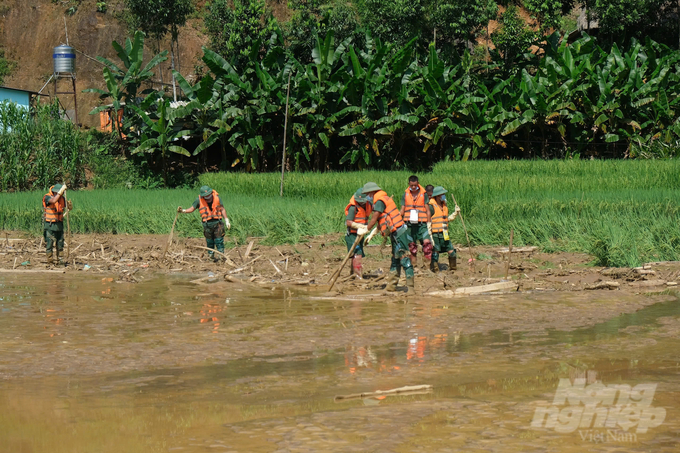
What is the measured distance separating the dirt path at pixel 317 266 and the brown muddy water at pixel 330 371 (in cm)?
89

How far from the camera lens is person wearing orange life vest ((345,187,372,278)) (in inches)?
462

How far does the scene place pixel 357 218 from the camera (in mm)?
11961

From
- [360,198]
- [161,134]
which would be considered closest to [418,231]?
[360,198]

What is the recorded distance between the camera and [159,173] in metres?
30.5

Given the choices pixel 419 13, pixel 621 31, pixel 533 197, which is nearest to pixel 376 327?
pixel 533 197

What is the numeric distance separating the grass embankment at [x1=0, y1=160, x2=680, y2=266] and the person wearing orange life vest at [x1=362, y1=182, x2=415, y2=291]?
3.71 meters

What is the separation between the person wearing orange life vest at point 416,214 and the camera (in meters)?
12.5

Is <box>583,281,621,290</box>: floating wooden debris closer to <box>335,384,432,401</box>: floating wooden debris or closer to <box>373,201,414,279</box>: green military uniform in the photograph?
<box>373,201,414,279</box>: green military uniform

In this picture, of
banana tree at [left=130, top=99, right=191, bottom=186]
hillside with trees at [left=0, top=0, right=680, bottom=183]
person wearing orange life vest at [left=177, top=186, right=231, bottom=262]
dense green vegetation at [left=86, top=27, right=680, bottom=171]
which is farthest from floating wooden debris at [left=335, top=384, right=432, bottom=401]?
banana tree at [left=130, top=99, right=191, bottom=186]

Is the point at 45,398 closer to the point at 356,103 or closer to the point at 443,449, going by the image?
the point at 443,449

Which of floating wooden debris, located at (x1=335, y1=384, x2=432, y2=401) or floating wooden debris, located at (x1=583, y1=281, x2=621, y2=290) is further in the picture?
floating wooden debris, located at (x1=583, y1=281, x2=621, y2=290)

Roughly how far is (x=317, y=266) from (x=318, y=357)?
6.24m

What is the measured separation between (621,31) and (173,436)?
32330 millimetres

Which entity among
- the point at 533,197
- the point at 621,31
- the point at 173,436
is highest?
the point at 621,31
